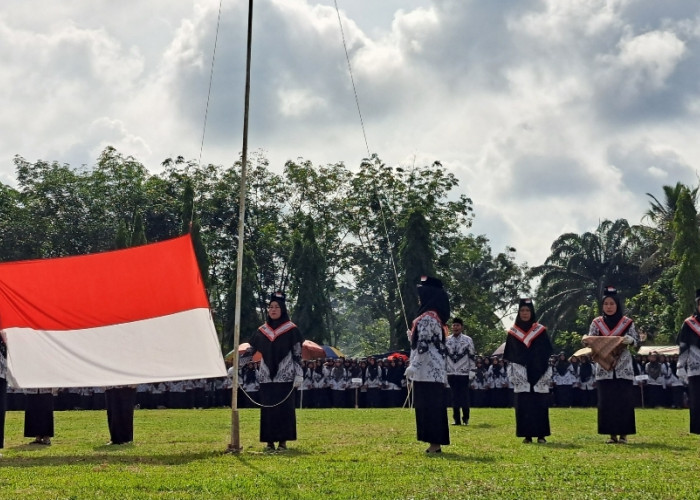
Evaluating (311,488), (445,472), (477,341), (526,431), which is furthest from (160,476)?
(477,341)

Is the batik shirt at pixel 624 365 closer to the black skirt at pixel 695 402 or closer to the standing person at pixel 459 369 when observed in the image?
the black skirt at pixel 695 402

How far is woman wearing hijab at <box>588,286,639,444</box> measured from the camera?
623 inches

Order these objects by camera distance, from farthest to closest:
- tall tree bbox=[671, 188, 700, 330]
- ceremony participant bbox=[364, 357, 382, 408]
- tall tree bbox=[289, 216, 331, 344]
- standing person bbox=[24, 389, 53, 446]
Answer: tall tree bbox=[289, 216, 331, 344], tall tree bbox=[671, 188, 700, 330], ceremony participant bbox=[364, 357, 382, 408], standing person bbox=[24, 389, 53, 446]

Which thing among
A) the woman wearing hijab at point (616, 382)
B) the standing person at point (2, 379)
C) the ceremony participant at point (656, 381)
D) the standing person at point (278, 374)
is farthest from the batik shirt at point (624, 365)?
the ceremony participant at point (656, 381)

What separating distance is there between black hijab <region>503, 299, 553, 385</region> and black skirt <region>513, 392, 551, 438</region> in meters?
0.28

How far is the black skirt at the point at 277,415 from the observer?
1450 centimetres

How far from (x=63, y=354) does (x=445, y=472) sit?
6.24 m

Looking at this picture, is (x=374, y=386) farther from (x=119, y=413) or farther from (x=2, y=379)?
(x=2, y=379)

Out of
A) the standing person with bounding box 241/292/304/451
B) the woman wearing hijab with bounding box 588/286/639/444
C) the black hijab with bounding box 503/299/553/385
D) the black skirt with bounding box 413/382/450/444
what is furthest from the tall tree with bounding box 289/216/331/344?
the black skirt with bounding box 413/382/450/444

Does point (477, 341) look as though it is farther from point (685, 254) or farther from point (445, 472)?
point (445, 472)

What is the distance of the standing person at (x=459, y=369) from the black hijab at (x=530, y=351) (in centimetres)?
503

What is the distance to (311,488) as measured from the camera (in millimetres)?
9930

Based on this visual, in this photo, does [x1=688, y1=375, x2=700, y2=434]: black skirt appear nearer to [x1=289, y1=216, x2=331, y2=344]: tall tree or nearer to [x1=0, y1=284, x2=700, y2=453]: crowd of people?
[x1=0, y1=284, x2=700, y2=453]: crowd of people

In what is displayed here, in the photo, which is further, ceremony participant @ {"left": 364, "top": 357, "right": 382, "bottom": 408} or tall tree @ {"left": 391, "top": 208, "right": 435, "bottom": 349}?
tall tree @ {"left": 391, "top": 208, "right": 435, "bottom": 349}
